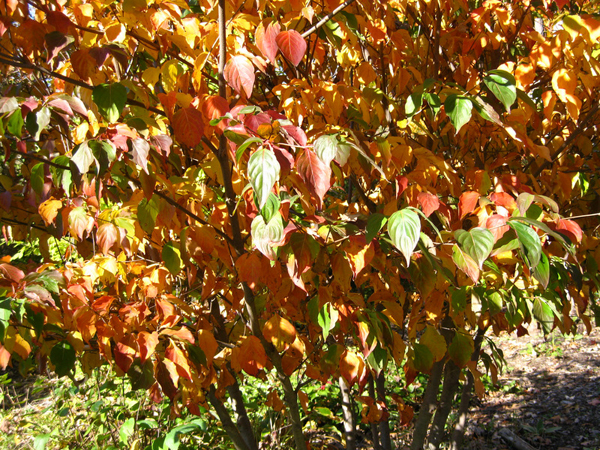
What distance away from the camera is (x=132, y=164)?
155cm

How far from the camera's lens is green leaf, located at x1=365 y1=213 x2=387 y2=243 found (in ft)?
4.01

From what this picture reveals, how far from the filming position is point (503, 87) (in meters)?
1.36

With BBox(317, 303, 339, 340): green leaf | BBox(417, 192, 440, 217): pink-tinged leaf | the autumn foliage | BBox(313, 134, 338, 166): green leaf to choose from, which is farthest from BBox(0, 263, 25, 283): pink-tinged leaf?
BBox(417, 192, 440, 217): pink-tinged leaf

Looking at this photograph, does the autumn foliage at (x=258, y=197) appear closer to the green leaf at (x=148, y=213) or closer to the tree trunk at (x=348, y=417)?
the green leaf at (x=148, y=213)

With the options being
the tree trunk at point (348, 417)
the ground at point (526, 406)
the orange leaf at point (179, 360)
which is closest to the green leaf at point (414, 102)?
the orange leaf at point (179, 360)

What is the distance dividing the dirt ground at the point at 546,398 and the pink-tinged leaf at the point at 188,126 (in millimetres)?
3073

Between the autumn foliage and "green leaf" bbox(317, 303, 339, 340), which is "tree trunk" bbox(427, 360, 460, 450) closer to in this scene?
the autumn foliage

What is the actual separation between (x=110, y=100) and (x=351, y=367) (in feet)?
3.79

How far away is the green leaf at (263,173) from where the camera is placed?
1.01 m

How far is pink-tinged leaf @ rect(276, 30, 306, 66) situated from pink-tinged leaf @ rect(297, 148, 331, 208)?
0.39 meters

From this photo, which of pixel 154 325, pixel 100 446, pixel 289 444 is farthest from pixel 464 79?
pixel 100 446

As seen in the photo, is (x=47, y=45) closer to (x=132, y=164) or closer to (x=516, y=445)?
(x=132, y=164)

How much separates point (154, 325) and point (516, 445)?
2907 millimetres

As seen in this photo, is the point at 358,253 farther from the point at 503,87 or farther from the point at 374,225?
the point at 503,87
